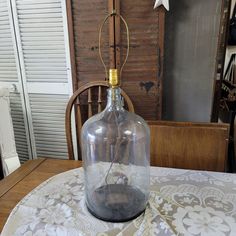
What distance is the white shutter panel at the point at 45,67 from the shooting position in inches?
66.2

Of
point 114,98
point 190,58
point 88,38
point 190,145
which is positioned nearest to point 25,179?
point 114,98

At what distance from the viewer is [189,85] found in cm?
180

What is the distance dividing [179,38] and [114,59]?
0.51m

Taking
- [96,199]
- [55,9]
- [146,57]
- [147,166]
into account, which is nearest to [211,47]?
[146,57]

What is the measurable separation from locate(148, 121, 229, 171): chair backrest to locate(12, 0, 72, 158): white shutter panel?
1022 mm

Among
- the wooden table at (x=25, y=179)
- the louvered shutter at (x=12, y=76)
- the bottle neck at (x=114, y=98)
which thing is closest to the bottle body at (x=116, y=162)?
the bottle neck at (x=114, y=98)

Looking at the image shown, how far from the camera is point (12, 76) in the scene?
189cm

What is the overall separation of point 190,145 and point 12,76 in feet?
5.04

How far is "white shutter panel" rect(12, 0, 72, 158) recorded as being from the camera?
168 centimetres

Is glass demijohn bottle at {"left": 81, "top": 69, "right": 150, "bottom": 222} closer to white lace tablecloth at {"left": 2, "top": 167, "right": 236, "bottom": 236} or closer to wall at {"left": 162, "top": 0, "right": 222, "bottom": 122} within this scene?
white lace tablecloth at {"left": 2, "top": 167, "right": 236, "bottom": 236}

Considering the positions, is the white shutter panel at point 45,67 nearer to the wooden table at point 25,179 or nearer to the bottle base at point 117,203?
the wooden table at point 25,179

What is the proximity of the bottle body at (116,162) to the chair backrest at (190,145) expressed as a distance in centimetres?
17

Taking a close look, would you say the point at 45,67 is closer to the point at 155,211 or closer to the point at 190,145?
the point at 190,145

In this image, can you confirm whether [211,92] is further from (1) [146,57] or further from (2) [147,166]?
(2) [147,166]
